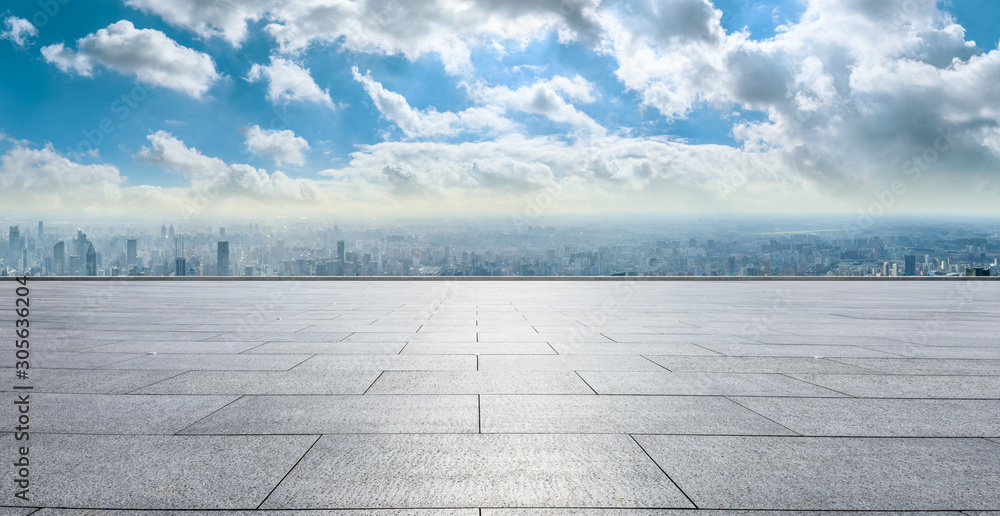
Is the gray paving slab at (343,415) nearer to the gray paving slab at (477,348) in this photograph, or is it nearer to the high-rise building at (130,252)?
the gray paving slab at (477,348)

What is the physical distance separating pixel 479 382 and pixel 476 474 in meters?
2.79

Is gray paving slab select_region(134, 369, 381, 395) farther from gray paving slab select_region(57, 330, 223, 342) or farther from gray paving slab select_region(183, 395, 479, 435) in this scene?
gray paving slab select_region(57, 330, 223, 342)

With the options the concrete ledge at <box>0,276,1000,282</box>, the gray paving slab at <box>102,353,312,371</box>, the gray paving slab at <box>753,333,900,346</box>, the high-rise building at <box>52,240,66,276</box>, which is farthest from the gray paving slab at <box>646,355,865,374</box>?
the high-rise building at <box>52,240,66,276</box>

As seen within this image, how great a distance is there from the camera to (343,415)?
5.33 m

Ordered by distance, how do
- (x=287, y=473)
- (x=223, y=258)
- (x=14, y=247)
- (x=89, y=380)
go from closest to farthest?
1. (x=287, y=473)
2. (x=89, y=380)
3. (x=14, y=247)
4. (x=223, y=258)

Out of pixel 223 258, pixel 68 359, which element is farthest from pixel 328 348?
pixel 223 258

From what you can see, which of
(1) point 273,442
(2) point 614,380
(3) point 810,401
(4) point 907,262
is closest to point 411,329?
(2) point 614,380

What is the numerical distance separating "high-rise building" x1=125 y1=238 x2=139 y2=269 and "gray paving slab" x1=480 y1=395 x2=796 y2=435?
122 feet

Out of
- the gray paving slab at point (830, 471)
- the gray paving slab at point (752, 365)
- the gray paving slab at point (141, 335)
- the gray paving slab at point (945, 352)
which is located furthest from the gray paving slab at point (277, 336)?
the gray paving slab at point (945, 352)

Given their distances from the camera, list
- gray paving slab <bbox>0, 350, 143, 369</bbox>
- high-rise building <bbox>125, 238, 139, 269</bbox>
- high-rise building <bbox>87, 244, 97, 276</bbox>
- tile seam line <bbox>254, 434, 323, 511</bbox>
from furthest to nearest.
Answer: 1. high-rise building <bbox>125, 238, 139, 269</bbox>
2. high-rise building <bbox>87, 244, 97, 276</bbox>
3. gray paving slab <bbox>0, 350, 143, 369</bbox>
4. tile seam line <bbox>254, 434, 323, 511</bbox>

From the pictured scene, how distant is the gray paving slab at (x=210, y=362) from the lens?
24.8 ft

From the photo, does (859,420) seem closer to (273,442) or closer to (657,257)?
(273,442)

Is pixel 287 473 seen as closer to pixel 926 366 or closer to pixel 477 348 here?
pixel 477 348

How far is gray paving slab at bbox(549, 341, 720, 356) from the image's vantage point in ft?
28.6
